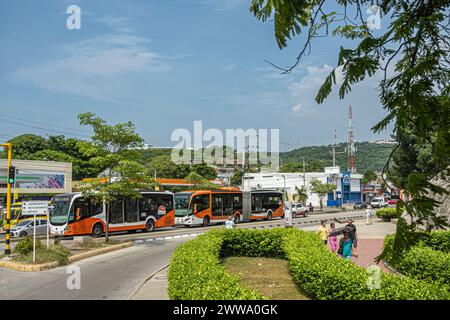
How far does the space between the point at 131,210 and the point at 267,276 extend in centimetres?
1834

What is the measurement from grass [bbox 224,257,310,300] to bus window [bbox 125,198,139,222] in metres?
14.0

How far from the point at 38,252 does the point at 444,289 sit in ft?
48.0

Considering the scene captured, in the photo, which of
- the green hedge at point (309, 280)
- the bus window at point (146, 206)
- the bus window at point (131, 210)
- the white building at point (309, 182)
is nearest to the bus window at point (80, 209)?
the bus window at point (131, 210)

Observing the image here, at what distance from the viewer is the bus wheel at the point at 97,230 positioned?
27.4 m

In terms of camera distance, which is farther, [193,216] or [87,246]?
[193,216]

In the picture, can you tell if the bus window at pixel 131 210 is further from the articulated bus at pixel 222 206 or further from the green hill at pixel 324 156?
the green hill at pixel 324 156

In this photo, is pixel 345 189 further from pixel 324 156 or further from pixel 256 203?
pixel 324 156

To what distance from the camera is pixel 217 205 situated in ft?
125

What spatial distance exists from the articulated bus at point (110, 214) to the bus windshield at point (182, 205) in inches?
57.9

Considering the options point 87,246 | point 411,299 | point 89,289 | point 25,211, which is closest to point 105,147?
point 87,246

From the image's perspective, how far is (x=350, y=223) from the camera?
669 inches

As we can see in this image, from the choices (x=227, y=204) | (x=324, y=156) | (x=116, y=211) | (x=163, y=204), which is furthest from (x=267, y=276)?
(x=324, y=156)

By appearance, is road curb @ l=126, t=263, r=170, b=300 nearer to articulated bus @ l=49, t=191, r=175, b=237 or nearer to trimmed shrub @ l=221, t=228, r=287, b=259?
trimmed shrub @ l=221, t=228, r=287, b=259

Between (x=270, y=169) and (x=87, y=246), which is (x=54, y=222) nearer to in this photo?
(x=87, y=246)
